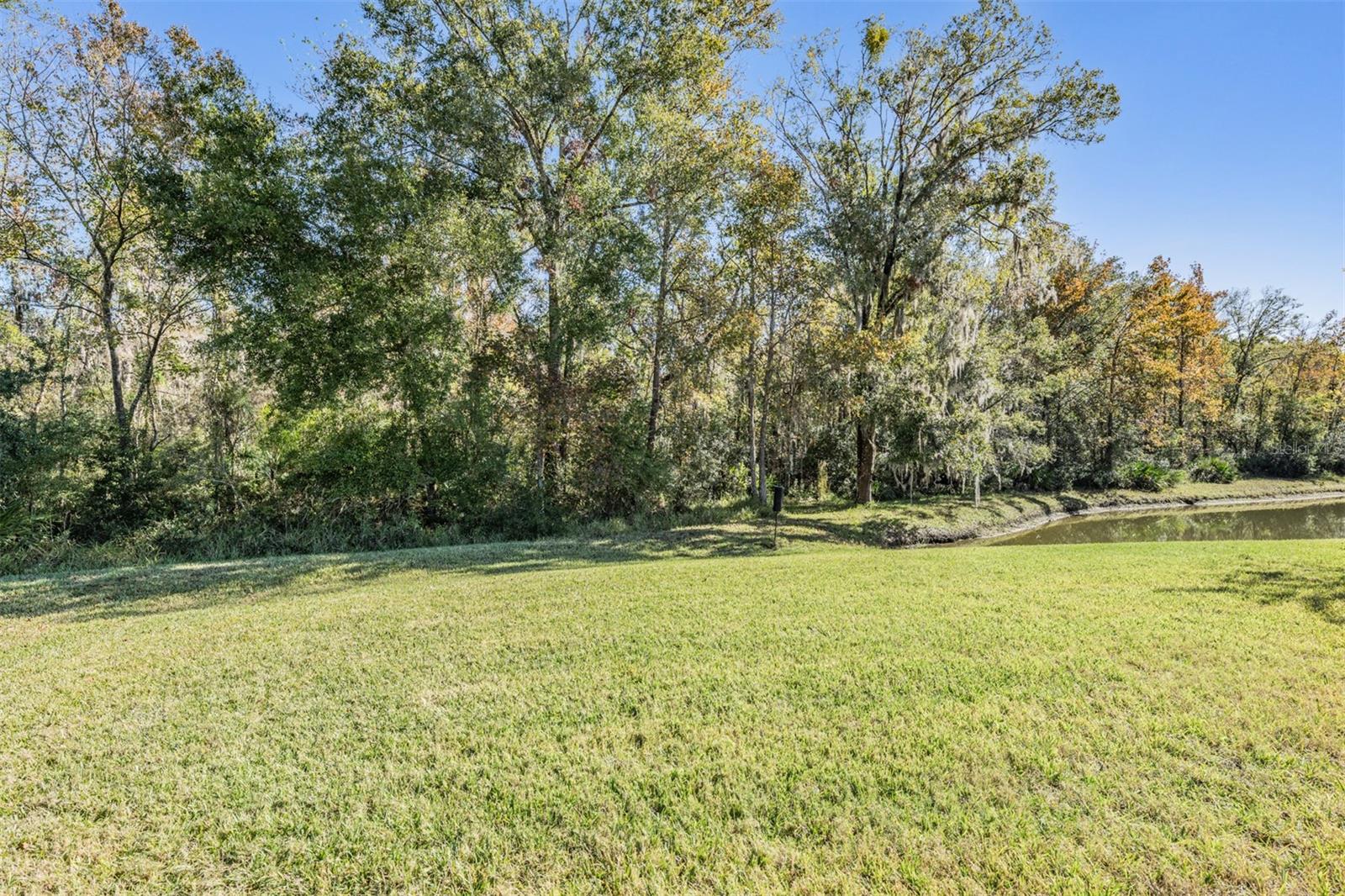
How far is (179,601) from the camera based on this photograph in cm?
616

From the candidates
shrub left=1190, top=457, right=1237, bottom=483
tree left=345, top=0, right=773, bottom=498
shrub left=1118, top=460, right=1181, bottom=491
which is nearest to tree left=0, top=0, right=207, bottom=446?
tree left=345, top=0, right=773, bottom=498

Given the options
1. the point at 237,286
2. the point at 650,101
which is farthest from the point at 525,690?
the point at 650,101

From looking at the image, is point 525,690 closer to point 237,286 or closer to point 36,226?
point 237,286

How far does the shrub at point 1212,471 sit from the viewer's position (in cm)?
2288

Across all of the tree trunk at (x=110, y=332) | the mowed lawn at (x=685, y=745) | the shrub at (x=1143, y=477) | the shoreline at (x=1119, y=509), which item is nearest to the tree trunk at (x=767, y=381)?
the shoreline at (x=1119, y=509)

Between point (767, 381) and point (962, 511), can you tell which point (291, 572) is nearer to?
point (767, 381)

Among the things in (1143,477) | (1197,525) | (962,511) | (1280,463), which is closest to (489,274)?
(962,511)

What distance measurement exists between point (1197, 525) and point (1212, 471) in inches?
410

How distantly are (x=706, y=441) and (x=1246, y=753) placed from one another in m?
12.3

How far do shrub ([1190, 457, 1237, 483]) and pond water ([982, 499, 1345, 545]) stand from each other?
3.18 meters

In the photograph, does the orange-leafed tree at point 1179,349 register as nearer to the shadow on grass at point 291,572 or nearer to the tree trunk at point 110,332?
the shadow on grass at point 291,572

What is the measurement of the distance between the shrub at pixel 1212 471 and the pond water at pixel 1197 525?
3178 millimetres

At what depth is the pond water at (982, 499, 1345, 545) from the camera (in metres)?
13.9

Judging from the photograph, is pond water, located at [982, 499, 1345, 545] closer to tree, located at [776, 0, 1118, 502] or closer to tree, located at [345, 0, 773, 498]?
tree, located at [776, 0, 1118, 502]
